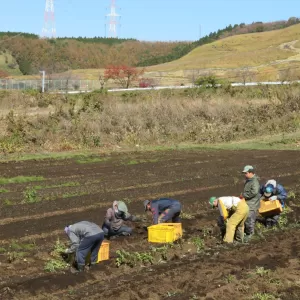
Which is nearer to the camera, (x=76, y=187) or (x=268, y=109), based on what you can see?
(x=76, y=187)

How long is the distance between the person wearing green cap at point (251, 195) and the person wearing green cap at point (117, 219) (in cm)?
243

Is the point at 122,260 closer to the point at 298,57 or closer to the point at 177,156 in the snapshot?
the point at 177,156

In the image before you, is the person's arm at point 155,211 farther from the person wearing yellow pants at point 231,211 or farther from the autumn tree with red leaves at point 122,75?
the autumn tree with red leaves at point 122,75

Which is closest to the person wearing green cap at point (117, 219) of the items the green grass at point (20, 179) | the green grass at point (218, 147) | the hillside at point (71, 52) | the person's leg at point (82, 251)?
the person's leg at point (82, 251)

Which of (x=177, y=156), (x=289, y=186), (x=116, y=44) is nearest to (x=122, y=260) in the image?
(x=289, y=186)

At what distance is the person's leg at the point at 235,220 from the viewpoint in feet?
44.6

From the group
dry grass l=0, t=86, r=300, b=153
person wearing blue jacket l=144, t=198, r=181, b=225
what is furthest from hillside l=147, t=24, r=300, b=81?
person wearing blue jacket l=144, t=198, r=181, b=225

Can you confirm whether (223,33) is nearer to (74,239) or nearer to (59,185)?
(59,185)

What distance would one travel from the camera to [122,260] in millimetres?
11977

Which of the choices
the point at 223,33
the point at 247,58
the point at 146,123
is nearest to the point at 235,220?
the point at 146,123

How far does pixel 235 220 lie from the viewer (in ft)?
44.7

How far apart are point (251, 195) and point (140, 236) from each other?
2.57 m

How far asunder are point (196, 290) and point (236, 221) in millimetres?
3638

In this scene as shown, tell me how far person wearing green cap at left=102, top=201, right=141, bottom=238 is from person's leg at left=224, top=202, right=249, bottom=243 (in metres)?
1.91
